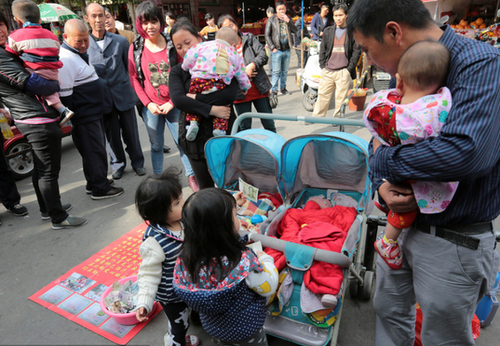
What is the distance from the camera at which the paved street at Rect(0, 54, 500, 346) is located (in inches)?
88.8

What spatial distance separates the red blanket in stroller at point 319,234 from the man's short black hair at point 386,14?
4.09ft

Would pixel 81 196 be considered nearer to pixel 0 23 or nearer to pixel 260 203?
pixel 0 23

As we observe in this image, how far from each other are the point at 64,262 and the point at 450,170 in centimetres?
323

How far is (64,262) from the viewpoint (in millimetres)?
3078

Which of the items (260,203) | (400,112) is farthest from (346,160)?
(400,112)

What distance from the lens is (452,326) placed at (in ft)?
4.55

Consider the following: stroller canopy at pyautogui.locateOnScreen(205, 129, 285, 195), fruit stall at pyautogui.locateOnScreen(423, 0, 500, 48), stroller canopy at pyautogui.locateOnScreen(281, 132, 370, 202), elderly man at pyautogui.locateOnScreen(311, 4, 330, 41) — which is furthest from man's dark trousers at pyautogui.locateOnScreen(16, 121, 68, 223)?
elderly man at pyautogui.locateOnScreen(311, 4, 330, 41)

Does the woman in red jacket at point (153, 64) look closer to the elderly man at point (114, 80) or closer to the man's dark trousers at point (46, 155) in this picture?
the elderly man at point (114, 80)

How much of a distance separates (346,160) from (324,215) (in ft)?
1.65

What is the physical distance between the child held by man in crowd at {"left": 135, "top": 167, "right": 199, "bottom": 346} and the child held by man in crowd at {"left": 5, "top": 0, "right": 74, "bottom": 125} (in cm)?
194

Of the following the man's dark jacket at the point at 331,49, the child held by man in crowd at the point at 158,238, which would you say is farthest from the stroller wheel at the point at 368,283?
the man's dark jacket at the point at 331,49

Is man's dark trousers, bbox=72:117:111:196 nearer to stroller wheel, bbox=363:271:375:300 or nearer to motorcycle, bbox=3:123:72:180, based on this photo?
motorcycle, bbox=3:123:72:180

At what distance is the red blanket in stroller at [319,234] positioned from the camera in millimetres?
1851

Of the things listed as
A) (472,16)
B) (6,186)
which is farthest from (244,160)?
(472,16)
